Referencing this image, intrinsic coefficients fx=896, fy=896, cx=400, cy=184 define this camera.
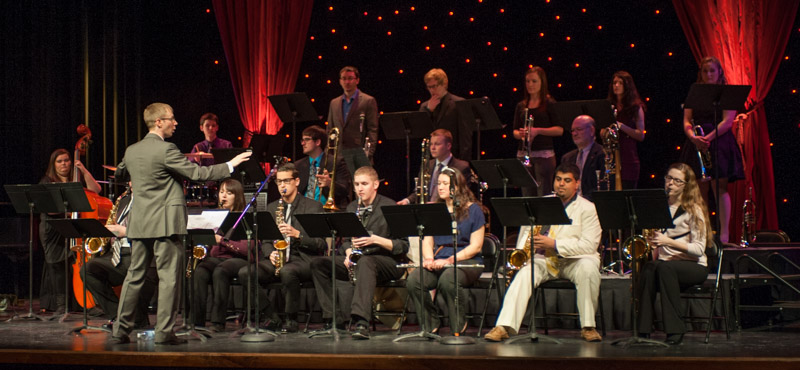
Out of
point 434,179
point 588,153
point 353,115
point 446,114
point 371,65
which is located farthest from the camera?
point 371,65

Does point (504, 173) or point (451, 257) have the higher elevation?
point (504, 173)

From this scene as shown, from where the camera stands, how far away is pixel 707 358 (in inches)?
196

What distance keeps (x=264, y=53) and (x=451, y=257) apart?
4734 mm

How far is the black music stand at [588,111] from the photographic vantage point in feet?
23.6

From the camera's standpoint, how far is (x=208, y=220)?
19.9 feet

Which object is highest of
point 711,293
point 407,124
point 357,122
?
point 357,122

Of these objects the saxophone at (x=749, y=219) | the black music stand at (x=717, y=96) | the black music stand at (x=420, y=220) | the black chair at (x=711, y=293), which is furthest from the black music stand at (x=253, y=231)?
the saxophone at (x=749, y=219)

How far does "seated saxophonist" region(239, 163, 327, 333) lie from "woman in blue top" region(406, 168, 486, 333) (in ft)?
2.81

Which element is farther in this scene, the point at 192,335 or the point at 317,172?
the point at 317,172

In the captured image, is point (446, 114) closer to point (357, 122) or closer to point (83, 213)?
point (357, 122)

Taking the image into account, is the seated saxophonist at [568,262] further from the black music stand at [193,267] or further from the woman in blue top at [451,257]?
the black music stand at [193,267]

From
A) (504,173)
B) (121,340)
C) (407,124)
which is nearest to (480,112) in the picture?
(407,124)

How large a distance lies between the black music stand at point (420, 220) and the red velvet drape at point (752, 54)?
3.78 metres

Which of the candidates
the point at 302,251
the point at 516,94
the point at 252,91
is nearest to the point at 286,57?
the point at 252,91
